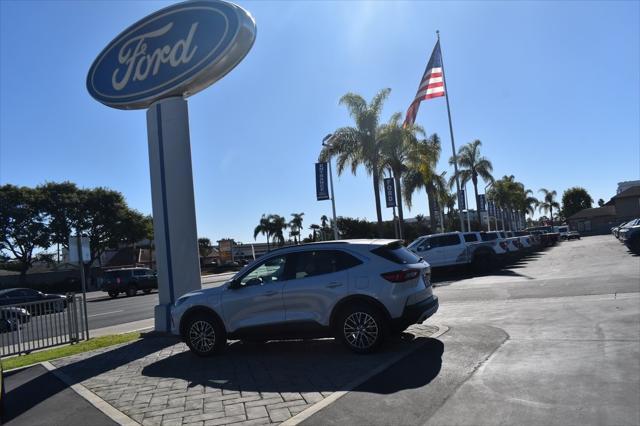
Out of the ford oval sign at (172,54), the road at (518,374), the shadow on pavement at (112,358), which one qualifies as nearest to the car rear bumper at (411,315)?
the road at (518,374)

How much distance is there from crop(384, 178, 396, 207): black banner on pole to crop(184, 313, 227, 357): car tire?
75.9 feet

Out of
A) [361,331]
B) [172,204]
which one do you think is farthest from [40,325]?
[361,331]

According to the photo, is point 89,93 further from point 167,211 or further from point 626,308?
point 626,308

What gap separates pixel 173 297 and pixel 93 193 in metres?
46.6

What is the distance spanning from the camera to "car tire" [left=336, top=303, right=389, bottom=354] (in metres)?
7.28

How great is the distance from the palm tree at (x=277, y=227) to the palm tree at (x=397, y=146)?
A: 68359 millimetres

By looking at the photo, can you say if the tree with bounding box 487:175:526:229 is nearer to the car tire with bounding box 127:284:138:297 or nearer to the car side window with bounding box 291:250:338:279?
the car tire with bounding box 127:284:138:297

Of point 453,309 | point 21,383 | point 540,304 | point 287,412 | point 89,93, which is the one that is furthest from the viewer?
point 89,93

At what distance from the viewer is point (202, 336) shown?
8.41m

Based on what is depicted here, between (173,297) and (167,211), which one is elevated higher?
(167,211)

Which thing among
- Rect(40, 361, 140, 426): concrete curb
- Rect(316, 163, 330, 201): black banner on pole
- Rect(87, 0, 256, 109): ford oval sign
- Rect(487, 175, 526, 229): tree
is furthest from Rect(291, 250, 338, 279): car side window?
Rect(487, 175, 526, 229): tree

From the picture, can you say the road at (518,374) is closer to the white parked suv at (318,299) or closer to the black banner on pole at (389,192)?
the white parked suv at (318,299)

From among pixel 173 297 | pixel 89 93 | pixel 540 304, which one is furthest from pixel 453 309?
pixel 89 93

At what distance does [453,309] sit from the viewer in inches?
453
